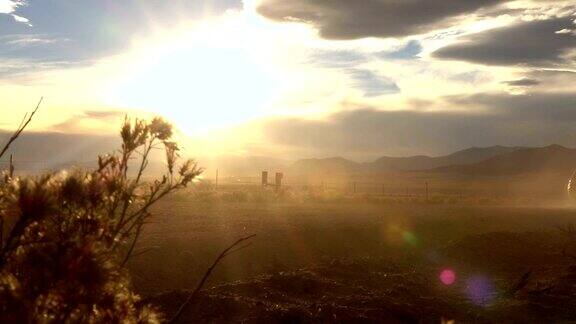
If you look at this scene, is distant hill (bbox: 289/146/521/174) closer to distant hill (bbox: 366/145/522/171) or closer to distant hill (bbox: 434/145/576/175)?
distant hill (bbox: 366/145/522/171)

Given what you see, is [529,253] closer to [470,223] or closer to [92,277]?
[470,223]

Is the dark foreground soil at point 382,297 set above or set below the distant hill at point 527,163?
below

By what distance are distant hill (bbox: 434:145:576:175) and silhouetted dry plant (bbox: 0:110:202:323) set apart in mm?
129409

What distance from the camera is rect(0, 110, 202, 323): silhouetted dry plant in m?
1.81

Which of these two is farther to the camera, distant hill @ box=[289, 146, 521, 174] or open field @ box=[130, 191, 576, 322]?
distant hill @ box=[289, 146, 521, 174]

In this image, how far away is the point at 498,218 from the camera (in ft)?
75.4

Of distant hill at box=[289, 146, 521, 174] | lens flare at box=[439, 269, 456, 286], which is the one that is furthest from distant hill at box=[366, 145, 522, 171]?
lens flare at box=[439, 269, 456, 286]

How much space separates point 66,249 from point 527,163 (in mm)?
145627

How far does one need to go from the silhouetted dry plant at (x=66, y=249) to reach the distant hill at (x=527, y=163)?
12941cm

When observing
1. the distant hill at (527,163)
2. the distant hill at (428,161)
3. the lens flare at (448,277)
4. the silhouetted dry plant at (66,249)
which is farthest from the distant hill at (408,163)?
the silhouetted dry plant at (66,249)

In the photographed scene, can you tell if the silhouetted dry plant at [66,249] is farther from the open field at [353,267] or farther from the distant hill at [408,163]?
the distant hill at [408,163]

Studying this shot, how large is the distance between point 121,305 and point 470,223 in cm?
1947

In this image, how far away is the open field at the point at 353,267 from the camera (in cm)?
702

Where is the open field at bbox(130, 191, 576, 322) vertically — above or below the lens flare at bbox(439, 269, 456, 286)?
above
